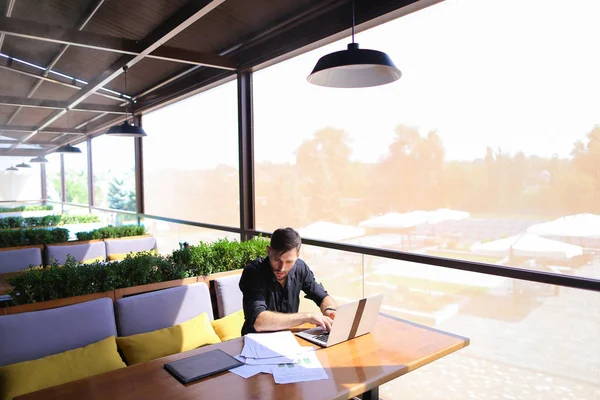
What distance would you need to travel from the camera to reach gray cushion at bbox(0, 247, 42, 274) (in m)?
4.47

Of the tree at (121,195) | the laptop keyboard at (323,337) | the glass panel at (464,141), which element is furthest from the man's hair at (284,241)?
the tree at (121,195)

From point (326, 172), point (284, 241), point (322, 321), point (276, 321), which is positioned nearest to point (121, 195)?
point (326, 172)

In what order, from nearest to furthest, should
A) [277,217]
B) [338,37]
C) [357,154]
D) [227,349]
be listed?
[227,349], [338,37], [357,154], [277,217]

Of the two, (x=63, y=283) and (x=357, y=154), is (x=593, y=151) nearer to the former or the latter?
(x=357, y=154)

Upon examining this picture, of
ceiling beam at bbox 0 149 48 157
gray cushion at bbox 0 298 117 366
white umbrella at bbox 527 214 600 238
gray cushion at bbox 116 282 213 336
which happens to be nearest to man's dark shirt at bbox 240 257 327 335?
gray cushion at bbox 116 282 213 336

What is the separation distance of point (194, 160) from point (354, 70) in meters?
7.15

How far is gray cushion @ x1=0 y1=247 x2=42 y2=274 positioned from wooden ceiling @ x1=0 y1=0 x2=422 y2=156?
2.30 meters

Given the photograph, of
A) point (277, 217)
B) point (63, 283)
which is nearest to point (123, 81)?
point (277, 217)

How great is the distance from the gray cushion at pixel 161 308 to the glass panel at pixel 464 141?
6.18 ft

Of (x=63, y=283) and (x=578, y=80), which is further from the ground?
(x=578, y=80)

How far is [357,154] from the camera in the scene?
573cm

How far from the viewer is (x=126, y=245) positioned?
5656 mm

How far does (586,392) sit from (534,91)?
2.13 metres

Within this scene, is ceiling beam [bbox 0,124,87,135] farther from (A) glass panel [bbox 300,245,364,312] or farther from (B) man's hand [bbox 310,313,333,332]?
(B) man's hand [bbox 310,313,333,332]
